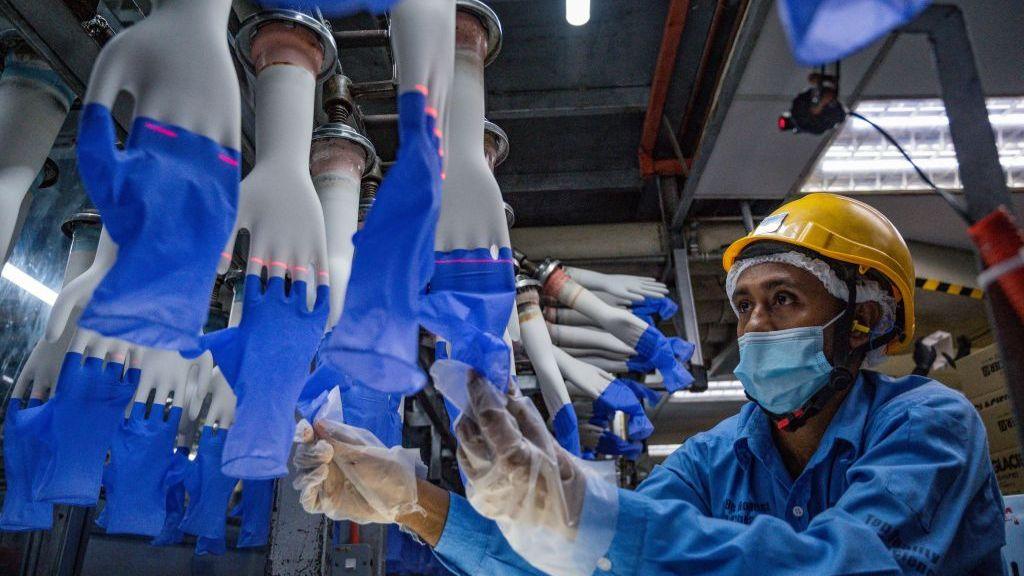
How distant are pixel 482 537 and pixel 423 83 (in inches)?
25.9

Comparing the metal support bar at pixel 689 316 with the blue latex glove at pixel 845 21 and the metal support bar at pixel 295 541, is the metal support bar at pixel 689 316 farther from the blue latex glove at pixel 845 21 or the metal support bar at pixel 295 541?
the blue latex glove at pixel 845 21

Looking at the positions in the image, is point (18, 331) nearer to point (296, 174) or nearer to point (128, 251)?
point (296, 174)

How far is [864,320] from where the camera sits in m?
1.60

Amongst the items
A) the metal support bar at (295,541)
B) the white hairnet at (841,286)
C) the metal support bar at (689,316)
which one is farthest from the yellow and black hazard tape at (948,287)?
the metal support bar at (295,541)

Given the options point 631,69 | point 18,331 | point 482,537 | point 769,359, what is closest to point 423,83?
point 482,537

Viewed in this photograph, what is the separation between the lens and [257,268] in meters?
1.10

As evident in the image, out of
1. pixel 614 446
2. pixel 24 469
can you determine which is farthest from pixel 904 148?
pixel 24 469

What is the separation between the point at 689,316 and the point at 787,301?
6.98ft

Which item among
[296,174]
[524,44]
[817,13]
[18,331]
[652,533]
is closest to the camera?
[817,13]

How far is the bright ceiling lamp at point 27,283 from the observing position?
245cm

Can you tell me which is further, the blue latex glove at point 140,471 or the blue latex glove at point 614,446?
the blue latex glove at point 614,446

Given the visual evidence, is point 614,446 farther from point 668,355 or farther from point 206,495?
point 206,495

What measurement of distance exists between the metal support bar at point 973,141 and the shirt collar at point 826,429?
454mm

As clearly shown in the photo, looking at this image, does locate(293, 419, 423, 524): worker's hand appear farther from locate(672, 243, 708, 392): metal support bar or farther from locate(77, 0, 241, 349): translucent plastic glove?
locate(672, 243, 708, 392): metal support bar
